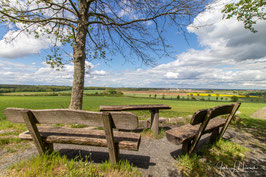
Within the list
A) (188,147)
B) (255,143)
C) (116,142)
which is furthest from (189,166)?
(255,143)

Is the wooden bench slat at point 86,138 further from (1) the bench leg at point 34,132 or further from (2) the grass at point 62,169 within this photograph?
(2) the grass at point 62,169

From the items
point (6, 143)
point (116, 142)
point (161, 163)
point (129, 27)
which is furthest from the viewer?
point (129, 27)

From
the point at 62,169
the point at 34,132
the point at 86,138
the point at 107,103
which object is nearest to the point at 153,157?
the point at 86,138

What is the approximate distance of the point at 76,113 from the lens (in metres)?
1.87

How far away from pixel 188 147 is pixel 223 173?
74 cm

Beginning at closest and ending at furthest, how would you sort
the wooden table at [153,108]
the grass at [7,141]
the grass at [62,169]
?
the grass at [62,169] < the grass at [7,141] < the wooden table at [153,108]

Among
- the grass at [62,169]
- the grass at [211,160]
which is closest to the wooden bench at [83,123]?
the grass at [62,169]

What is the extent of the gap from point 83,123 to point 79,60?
13.5 feet

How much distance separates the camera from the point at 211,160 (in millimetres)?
2730

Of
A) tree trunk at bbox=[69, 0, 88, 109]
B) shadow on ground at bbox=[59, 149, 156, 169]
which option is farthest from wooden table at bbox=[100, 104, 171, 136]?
tree trunk at bbox=[69, 0, 88, 109]

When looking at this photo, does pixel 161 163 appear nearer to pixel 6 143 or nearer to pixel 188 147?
pixel 188 147

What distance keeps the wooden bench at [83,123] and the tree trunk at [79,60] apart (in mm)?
2698

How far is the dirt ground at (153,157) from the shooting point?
2.38 m

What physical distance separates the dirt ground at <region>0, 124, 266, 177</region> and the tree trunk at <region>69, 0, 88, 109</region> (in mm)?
2251
